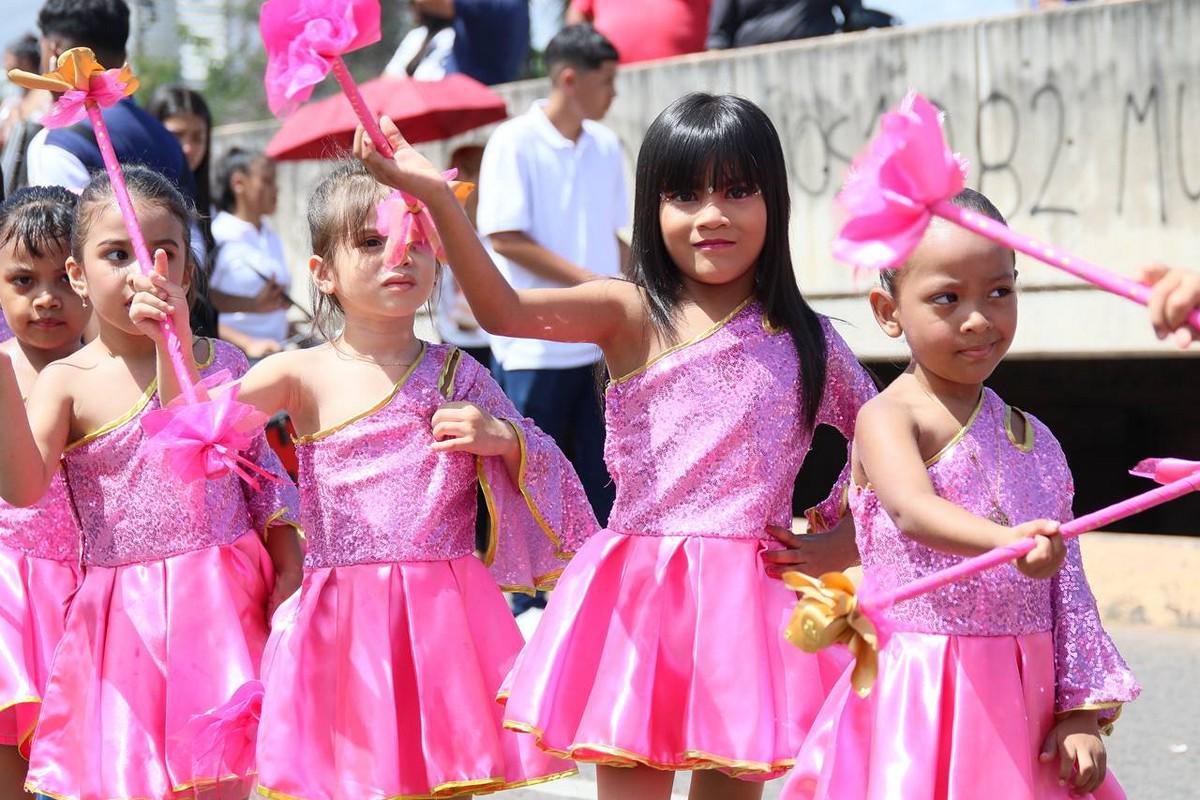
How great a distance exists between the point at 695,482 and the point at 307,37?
1080 mm

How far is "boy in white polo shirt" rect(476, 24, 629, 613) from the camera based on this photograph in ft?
20.7

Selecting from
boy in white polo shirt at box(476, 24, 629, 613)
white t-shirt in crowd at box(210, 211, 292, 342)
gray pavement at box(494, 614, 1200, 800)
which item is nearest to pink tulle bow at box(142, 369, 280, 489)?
gray pavement at box(494, 614, 1200, 800)

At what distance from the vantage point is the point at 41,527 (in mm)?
3965

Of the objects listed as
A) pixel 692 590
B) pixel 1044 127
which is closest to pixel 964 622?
pixel 692 590

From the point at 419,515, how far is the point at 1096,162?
15.6 ft

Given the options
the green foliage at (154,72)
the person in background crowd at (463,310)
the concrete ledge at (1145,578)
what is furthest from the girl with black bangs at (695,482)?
the green foliage at (154,72)

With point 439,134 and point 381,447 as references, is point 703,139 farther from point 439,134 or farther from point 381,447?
point 439,134

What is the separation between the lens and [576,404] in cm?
648

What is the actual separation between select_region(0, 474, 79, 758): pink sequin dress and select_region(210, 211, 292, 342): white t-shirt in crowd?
371 cm

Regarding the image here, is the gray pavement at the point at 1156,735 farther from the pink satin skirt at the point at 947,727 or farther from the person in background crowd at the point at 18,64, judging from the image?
the person in background crowd at the point at 18,64

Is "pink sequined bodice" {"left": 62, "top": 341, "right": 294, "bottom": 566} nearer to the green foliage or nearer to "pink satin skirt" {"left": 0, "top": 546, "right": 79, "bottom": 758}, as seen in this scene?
"pink satin skirt" {"left": 0, "top": 546, "right": 79, "bottom": 758}

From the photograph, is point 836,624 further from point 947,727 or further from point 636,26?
point 636,26

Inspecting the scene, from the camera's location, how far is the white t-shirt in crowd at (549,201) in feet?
20.7

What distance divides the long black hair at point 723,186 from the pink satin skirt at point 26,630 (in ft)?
4.96
